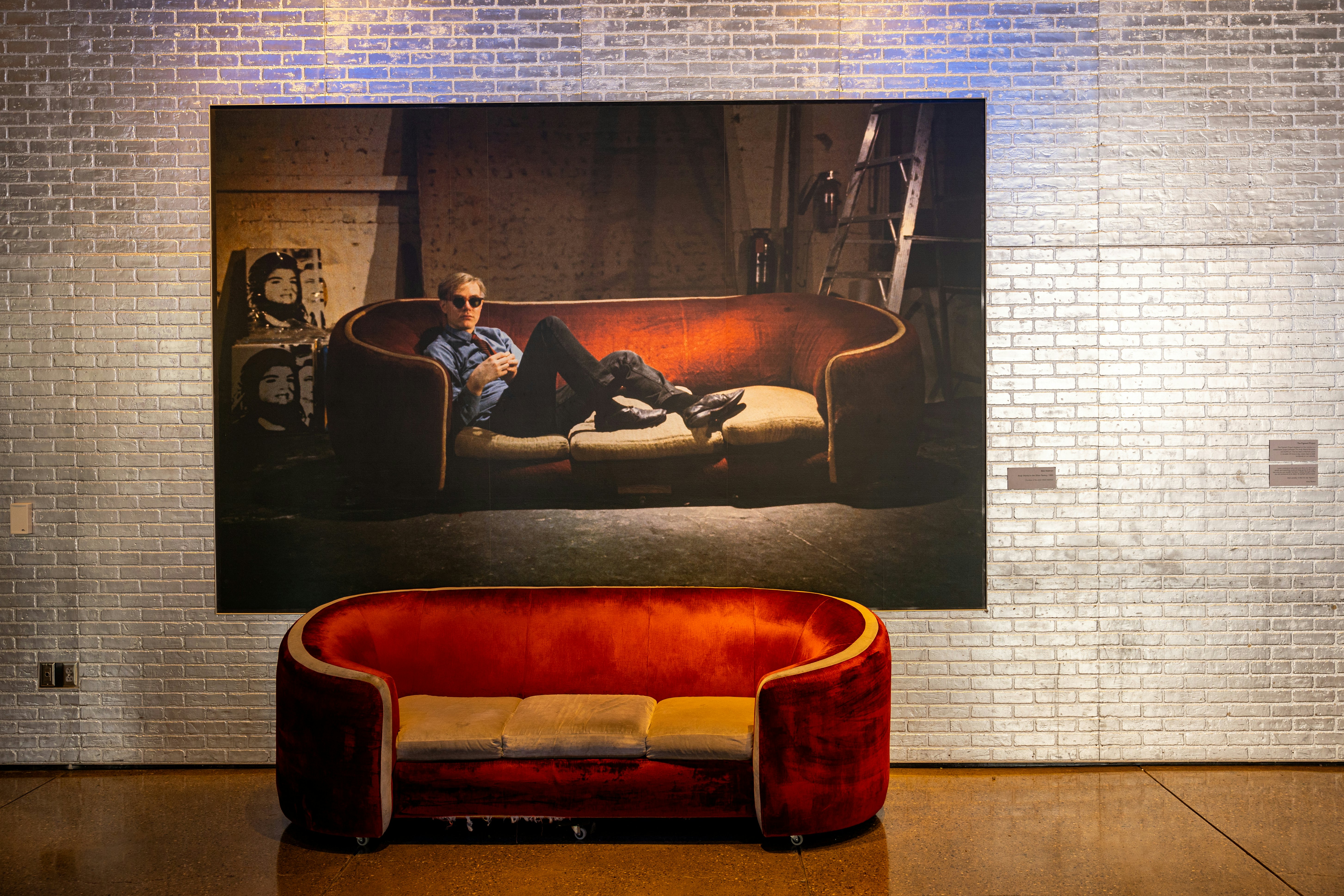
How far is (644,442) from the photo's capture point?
13.8 ft

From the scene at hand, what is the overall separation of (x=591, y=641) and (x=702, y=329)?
1539 millimetres

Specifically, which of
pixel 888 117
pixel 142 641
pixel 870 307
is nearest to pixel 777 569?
pixel 870 307

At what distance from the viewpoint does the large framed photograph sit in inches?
164

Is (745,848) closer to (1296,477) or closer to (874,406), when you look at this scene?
(874,406)

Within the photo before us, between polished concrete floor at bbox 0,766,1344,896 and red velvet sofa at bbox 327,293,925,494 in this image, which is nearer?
polished concrete floor at bbox 0,766,1344,896

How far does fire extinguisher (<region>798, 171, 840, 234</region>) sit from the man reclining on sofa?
2.89 ft

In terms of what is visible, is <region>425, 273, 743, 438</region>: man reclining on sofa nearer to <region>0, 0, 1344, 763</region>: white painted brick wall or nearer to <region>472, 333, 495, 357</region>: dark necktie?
<region>472, 333, 495, 357</region>: dark necktie

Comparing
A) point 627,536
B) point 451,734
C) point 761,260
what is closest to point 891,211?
point 761,260

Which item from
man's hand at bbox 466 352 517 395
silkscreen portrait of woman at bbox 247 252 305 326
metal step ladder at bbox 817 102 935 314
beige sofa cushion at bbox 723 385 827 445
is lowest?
beige sofa cushion at bbox 723 385 827 445

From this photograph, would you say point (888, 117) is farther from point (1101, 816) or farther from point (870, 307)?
point (1101, 816)

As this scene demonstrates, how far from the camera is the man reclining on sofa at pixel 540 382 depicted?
421 cm

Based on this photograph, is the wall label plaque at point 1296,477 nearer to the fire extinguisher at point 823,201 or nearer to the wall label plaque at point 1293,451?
the wall label plaque at point 1293,451

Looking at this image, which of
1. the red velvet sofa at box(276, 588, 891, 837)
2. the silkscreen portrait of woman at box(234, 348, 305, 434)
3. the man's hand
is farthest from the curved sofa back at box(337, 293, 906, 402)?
the red velvet sofa at box(276, 588, 891, 837)

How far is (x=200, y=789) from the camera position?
3.99 metres
